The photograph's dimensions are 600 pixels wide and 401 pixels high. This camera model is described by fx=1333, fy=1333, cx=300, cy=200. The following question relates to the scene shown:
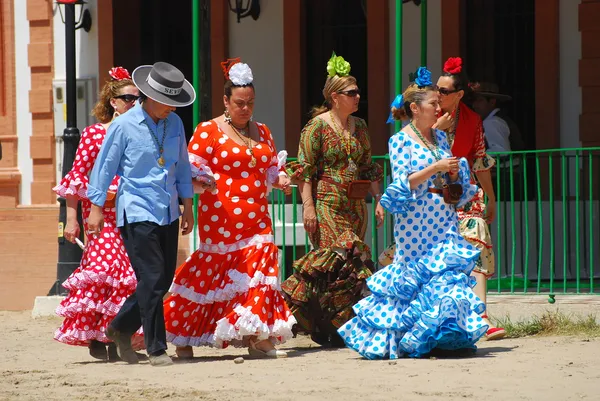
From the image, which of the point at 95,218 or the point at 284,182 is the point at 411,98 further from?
the point at 95,218

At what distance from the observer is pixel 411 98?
7.60 meters

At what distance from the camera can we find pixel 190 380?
6.80m

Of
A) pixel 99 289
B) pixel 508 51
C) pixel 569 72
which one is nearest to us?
pixel 99 289

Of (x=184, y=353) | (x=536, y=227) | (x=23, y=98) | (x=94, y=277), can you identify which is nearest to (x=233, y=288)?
(x=184, y=353)

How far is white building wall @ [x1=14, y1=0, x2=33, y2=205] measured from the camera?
14.6 m

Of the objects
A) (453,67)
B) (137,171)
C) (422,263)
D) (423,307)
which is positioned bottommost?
(423,307)

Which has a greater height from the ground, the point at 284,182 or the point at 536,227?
the point at 284,182

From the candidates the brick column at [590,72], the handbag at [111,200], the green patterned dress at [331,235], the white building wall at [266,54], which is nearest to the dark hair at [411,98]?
the green patterned dress at [331,235]

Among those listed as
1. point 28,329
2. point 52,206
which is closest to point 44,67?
point 52,206

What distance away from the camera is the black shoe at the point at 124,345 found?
770cm

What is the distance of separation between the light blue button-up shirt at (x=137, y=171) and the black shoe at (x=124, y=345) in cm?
65

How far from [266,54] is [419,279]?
6894mm

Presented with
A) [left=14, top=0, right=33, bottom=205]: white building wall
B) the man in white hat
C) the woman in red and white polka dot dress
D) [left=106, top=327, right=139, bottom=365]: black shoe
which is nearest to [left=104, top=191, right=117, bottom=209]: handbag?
the woman in red and white polka dot dress

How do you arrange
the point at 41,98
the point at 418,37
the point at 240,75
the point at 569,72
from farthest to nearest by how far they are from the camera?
the point at 41,98 → the point at 418,37 → the point at 569,72 → the point at 240,75
